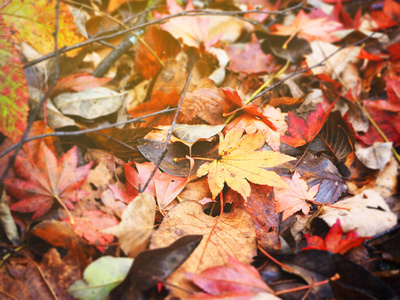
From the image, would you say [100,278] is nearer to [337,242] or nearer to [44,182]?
Result: [44,182]

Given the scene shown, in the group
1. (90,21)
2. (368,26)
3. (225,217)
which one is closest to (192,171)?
(225,217)

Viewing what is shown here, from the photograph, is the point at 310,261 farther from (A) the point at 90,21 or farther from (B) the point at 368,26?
(B) the point at 368,26

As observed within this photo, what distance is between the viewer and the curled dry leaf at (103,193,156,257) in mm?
776

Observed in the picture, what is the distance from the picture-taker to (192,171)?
1024 mm

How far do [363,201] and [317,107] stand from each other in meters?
0.45

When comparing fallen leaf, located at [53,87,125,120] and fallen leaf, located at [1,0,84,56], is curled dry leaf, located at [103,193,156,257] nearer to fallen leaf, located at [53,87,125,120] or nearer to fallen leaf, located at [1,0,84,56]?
fallen leaf, located at [53,87,125,120]

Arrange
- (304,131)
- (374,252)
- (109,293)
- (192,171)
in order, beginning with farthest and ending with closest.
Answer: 1. (304,131)
2. (192,171)
3. (374,252)
4. (109,293)

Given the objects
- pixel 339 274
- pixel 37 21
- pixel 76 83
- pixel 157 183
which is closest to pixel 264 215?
pixel 339 274

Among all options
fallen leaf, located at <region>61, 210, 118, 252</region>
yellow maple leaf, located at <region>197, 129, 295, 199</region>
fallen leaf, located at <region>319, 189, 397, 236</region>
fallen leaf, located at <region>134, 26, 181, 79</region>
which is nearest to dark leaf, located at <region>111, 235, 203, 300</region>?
fallen leaf, located at <region>61, 210, 118, 252</region>

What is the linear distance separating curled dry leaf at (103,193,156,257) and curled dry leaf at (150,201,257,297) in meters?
0.04

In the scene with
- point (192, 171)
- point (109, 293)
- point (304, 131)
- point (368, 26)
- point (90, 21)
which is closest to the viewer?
point (109, 293)

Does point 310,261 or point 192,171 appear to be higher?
point 192,171

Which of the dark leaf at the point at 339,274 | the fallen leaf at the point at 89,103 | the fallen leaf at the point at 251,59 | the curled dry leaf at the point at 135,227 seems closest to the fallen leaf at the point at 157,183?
the curled dry leaf at the point at 135,227

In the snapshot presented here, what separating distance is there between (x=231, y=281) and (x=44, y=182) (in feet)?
2.21
